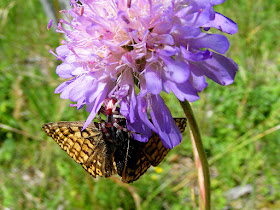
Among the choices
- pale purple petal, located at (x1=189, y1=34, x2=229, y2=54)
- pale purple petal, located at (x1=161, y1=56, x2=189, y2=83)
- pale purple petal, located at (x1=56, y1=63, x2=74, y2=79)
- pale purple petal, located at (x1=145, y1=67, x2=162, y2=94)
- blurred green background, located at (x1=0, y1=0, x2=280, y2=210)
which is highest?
pale purple petal, located at (x1=189, y1=34, x2=229, y2=54)

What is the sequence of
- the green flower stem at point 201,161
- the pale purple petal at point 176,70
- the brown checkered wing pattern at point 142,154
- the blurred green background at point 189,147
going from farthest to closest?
the blurred green background at point 189,147 < the brown checkered wing pattern at point 142,154 < the green flower stem at point 201,161 < the pale purple petal at point 176,70

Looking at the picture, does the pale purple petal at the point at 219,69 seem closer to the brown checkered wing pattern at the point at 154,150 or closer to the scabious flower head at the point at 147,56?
the scabious flower head at the point at 147,56

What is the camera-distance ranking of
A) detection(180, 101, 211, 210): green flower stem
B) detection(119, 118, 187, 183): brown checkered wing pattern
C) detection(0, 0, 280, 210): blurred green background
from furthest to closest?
1. detection(0, 0, 280, 210): blurred green background
2. detection(119, 118, 187, 183): brown checkered wing pattern
3. detection(180, 101, 211, 210): green flower stem

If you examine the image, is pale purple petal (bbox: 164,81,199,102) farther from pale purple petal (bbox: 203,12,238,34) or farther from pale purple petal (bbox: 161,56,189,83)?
pale purple petal (bbox: 203,12,238,34)

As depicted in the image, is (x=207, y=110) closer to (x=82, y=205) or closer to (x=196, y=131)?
(x=82, y=205)

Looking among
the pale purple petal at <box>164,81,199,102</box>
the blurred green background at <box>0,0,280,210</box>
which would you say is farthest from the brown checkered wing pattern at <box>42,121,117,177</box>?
the blurred green background at <box>0,0,280,210</box>

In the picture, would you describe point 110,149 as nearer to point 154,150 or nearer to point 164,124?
point 154,150

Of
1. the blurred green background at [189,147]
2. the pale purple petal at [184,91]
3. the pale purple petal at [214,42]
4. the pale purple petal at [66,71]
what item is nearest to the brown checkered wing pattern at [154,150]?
the pale purple petal at [184,91]
